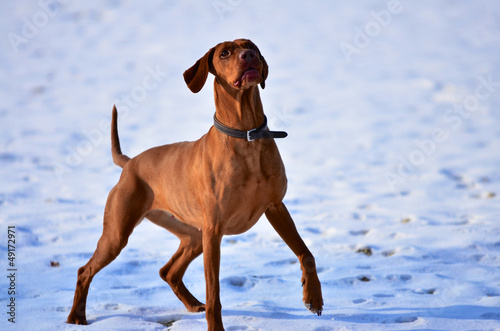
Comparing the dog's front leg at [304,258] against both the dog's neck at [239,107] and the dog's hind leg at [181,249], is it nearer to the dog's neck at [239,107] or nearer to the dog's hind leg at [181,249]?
the dog's neck at [239,107]

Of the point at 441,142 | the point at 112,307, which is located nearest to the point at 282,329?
the point at 112,307

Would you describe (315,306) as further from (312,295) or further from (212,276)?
(212,276)

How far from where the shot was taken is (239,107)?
10.5 feet

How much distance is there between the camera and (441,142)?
8875 mm

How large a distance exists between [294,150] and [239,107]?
5.80 metres

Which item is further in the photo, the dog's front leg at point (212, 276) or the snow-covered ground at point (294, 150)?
the snow-covered ground at point (294, 150)

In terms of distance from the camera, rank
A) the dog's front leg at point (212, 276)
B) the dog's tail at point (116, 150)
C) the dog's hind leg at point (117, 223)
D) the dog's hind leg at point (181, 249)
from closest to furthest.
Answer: the dog's front leg at point (212, 276) < the dog's hind leg at point (117, 223) < the dog's hind leg at point (181, 249) < the dog's tail at point (116, 150)

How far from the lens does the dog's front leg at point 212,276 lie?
3123 mm

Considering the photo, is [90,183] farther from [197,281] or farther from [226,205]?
[226,205]

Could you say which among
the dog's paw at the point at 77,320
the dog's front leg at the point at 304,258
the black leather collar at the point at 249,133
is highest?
the black leather collar at the point at 249,133

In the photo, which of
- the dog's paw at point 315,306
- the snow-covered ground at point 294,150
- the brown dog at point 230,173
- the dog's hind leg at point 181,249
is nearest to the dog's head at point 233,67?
the brown dog at point 230,173

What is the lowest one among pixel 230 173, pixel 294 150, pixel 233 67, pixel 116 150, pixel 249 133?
pixel 230 173

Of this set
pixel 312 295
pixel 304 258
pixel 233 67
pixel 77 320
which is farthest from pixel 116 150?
pixel 312 295

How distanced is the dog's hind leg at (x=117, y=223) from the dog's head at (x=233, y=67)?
0.88 metres
